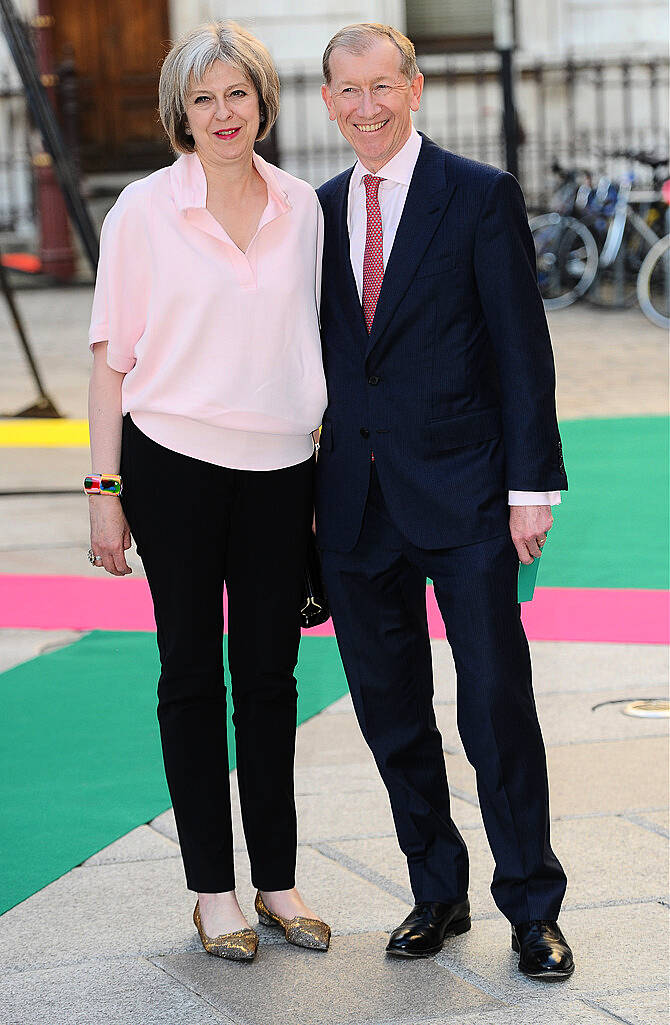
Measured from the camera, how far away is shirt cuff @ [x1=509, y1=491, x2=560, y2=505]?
2.80 m

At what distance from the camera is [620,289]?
45.4 feet

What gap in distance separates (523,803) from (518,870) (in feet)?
0.41

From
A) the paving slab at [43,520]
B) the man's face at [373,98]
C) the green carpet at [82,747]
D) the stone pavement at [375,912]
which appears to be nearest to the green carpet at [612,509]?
the stone pavement at [375,912]

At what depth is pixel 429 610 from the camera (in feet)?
18.3

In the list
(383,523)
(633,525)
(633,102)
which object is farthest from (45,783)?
(633,102)

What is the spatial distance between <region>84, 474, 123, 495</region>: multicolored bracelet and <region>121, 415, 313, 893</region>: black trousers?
0.09 feet

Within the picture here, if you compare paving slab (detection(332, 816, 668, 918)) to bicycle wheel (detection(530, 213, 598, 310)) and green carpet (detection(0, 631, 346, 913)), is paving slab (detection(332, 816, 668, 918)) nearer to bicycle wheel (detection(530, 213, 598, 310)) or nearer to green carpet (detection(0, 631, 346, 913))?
green carpet (detection(0, 631, 346, 913))

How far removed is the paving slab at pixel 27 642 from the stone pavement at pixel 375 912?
46.7 inches

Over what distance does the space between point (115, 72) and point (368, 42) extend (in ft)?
55.0

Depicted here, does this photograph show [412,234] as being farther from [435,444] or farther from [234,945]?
[234,945]

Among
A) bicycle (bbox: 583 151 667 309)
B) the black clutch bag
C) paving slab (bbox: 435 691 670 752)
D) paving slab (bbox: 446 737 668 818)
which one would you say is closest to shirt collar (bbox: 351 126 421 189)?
the black clutch bag

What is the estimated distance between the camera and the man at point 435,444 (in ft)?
9.16

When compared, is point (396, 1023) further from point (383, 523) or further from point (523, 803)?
point (383, 523)

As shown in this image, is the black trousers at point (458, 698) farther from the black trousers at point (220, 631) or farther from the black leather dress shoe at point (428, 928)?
the black trousers at point (220, 631)
